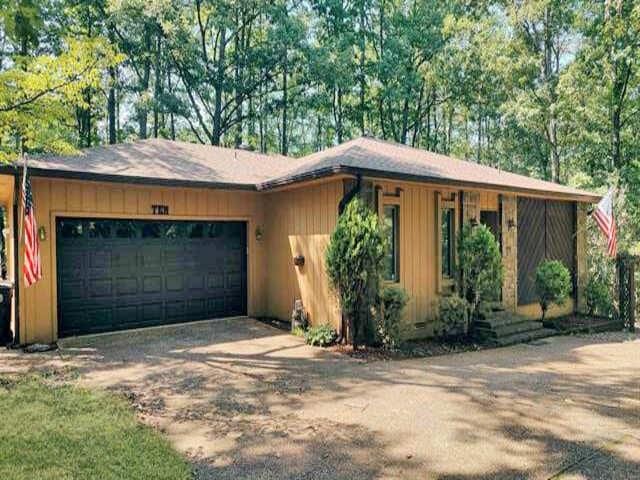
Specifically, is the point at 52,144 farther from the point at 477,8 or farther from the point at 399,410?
the point at 477,8

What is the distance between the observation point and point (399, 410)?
14.4ft

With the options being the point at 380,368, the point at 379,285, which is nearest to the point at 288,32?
the point at 379,285

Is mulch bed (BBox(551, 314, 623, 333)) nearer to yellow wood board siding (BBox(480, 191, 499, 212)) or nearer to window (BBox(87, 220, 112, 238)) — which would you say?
yellow wood board siding (BBox(480, 191, 499, 212))

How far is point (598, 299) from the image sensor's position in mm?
10648

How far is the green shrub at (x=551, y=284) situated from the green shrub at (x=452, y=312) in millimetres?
2483

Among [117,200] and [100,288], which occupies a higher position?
[117,200]

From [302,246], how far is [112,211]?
3.42 metres

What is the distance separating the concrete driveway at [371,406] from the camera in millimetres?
3312

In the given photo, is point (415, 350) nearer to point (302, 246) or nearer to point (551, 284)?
point (302, 246)

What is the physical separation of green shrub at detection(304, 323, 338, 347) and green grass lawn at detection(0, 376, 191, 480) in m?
3.36

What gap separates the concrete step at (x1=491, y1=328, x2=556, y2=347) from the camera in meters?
8.02

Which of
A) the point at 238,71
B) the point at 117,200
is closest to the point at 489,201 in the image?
the point at 117,200

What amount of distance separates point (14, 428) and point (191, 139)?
72.1 feet

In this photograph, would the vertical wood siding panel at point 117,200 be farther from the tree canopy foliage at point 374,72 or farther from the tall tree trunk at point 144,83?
the tall tree trunk at point 144,83
